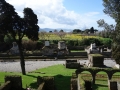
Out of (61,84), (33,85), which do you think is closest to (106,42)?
(61,84)

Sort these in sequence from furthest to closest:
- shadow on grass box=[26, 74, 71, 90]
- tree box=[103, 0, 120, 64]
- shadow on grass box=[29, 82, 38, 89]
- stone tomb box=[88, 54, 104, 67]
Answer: stone tomb box=[88, 54, 104, 67] < shadow on grass box=[26, 74, 71, 90] < shadow on grass box=[29, 82, 38, 89] < tree box=[103, 0, 120, 64]

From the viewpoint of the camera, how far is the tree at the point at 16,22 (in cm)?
2967

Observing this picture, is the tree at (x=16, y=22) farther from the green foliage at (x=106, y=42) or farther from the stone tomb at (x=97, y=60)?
the green foliage at (x=106, y=42)

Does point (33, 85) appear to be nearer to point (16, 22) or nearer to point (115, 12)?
point (16, 22)

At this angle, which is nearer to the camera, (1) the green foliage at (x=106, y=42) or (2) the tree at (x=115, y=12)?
(2) the tree at (x=115, y=12)

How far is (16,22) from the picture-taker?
101 feet

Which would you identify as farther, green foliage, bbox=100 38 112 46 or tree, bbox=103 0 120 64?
green foliage, bbox=100 38 112 46

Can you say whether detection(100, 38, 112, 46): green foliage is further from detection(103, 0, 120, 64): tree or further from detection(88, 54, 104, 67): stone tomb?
detection(103, 0, 120, 64): tree

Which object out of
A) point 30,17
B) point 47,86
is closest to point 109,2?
point 47,86

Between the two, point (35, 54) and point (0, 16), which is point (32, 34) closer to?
point (0, 16)

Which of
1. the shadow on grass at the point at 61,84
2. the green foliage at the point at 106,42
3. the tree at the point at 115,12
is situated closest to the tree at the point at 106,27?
the tree at the point at 115,12

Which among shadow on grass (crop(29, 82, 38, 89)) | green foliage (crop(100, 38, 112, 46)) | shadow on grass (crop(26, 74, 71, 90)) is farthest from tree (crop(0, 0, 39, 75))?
green foliage (crop(100, 38, 112, 46))

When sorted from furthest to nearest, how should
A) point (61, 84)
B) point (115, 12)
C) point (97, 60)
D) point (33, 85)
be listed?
point (97, 60), point (61, 84), point (33, 85), point (115, 12)

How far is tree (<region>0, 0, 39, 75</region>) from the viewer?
29.7 meters
